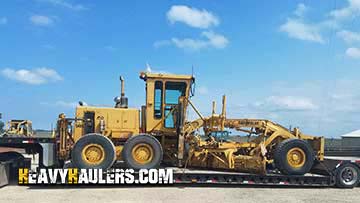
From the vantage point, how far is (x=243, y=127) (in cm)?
1341

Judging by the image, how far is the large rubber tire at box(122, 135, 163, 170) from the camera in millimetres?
12375

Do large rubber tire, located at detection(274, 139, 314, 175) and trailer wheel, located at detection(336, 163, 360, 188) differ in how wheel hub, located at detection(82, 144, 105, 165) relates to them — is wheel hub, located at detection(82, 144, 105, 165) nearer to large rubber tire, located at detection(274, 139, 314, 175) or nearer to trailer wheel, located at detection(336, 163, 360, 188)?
large rubber tire, located at detection(274, 139, 314, 175)

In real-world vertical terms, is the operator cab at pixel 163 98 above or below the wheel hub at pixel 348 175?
above

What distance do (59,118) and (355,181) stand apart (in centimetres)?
895

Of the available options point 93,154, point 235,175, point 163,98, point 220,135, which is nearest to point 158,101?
point 163,98

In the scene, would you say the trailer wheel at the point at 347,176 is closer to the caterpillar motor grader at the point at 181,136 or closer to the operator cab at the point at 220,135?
the caterpillar motor grader at the point at 181,136

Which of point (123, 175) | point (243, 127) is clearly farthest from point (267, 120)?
point (123, 175)

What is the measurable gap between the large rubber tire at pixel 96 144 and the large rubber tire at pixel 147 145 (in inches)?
15.7

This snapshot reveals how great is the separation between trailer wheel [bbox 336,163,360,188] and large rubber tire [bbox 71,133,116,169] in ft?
21.6

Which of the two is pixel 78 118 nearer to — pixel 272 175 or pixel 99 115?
pixel 99 115

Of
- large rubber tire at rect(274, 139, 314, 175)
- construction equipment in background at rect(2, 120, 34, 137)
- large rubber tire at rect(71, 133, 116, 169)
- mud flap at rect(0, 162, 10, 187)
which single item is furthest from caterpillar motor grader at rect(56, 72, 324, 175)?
construction equipment in background at rect(2, 120, 34, 137)

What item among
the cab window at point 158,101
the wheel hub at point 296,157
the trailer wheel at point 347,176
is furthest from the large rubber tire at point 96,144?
the trailer wheel at point 347,176

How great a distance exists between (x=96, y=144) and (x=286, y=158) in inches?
217

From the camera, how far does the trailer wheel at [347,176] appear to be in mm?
12828
